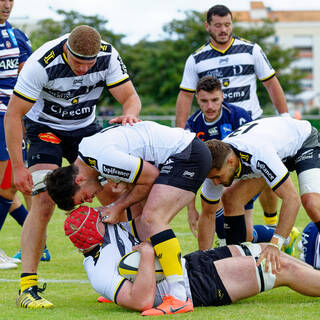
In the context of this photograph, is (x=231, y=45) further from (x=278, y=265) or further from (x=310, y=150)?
(x=278, y=265)

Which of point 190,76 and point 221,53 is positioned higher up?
point 221,53

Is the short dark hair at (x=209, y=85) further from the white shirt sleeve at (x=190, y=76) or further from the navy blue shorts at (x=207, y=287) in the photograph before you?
the navy blue shorts at (x=207, y=287)

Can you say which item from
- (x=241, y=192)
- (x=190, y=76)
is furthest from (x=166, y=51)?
(x=241, y=192)

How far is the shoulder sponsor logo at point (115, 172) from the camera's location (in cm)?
493

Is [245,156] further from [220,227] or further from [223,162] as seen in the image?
[220,227]

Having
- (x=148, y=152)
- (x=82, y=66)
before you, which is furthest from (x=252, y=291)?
(x=82, y=66)

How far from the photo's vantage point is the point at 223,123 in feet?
24.9

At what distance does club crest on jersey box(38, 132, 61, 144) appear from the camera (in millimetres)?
5895

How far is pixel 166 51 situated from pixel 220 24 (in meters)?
35.0

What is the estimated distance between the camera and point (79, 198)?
5.06m

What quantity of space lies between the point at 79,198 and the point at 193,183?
0.85 metres

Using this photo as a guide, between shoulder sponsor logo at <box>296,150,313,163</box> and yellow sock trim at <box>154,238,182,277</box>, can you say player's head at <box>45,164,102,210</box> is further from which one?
shoulder sponsor logo at <box>296,150,313,163</box>

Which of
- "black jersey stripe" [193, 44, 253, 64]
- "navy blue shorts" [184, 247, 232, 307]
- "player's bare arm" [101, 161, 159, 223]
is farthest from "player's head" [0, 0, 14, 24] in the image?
"navy blue shorts" [184, 247, 232, 307]

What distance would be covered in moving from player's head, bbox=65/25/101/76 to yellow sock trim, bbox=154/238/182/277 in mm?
1560
